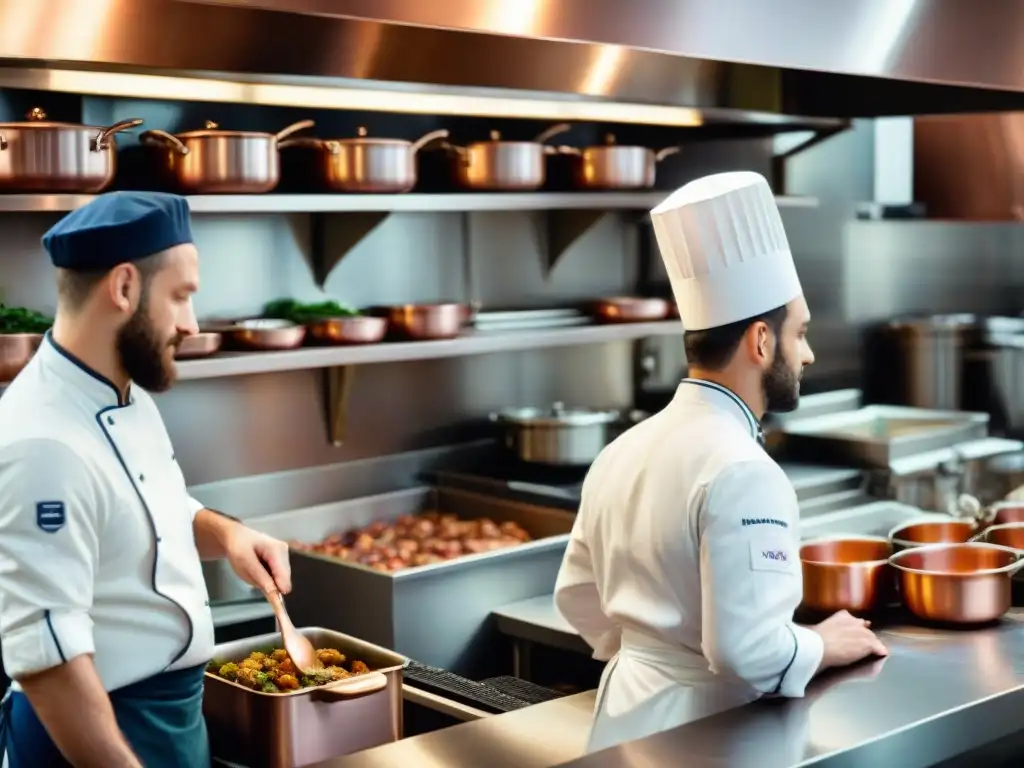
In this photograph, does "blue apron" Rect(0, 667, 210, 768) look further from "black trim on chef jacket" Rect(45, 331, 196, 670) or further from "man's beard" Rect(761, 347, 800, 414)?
"man's beard" Rect(761, 347, 800, 414)

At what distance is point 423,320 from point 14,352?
3.60 feet

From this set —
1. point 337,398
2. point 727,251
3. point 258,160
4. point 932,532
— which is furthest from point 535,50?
point 337,398

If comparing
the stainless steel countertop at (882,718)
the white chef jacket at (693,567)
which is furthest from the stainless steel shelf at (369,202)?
the stainless steel countertop at (882,718)

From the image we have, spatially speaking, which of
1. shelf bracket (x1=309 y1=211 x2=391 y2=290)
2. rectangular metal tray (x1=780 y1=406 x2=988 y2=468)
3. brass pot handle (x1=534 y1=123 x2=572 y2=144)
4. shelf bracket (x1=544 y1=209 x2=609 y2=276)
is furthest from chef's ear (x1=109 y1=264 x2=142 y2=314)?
rectangular metal tray (x1=780 y1=406 x2=988 y2=468)

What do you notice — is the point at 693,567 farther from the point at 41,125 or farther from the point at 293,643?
the point at 41,125

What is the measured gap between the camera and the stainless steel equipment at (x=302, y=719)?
2416 millimetres

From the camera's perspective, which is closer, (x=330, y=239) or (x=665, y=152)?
(x=330, y=239)

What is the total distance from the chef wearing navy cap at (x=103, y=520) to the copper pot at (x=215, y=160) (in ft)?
3.91

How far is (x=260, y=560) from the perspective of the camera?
226 cm

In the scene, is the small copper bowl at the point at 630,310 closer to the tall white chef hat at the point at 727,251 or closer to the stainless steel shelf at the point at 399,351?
the stainless steel shelf at the point at 399,351

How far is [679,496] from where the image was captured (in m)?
2.09

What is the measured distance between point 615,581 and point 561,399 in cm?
241

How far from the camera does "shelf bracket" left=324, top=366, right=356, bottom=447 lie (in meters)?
3.99

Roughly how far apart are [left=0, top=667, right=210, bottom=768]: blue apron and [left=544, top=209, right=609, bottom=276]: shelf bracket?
2.51 metres
